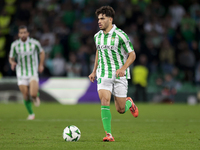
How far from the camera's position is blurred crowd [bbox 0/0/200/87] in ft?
59.3

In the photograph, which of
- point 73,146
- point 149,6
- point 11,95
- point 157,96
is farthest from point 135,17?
point 73,146

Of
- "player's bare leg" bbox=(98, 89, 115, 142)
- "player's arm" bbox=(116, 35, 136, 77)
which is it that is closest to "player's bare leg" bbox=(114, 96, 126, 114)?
"player's bare leg" bbox=(98, 89, 115, 142)

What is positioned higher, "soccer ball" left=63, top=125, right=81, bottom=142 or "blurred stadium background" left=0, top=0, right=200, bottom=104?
"blurred stadium background" left=0, top=0, right=200, bottom=104

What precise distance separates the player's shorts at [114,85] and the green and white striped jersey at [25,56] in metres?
4.21

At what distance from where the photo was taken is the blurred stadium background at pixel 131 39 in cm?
1759

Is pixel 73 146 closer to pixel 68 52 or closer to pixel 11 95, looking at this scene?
pixel 11 95

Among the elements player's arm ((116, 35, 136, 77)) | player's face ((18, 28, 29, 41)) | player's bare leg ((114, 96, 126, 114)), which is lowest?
player's bare leg ((114, 96, 126, 114))

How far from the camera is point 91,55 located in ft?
59.4

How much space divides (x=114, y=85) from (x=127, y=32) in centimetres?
1214

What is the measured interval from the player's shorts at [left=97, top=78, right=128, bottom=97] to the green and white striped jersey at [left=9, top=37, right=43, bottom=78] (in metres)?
4.21

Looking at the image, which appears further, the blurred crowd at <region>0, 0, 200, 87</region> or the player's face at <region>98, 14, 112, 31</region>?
the blurred crowd at <region>0, 0, 200, 87</region>

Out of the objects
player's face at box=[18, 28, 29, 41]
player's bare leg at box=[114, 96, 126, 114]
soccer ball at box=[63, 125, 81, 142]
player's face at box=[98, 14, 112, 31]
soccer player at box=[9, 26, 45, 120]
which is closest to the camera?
soccer ball at box=[63, 125, 81, 142]

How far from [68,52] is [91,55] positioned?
1.31 metres

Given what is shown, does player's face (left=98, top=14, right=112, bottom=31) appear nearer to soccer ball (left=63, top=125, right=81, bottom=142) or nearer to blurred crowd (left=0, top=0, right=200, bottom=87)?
soccer ball (left=63, top=125, right=81, bottom=142)
